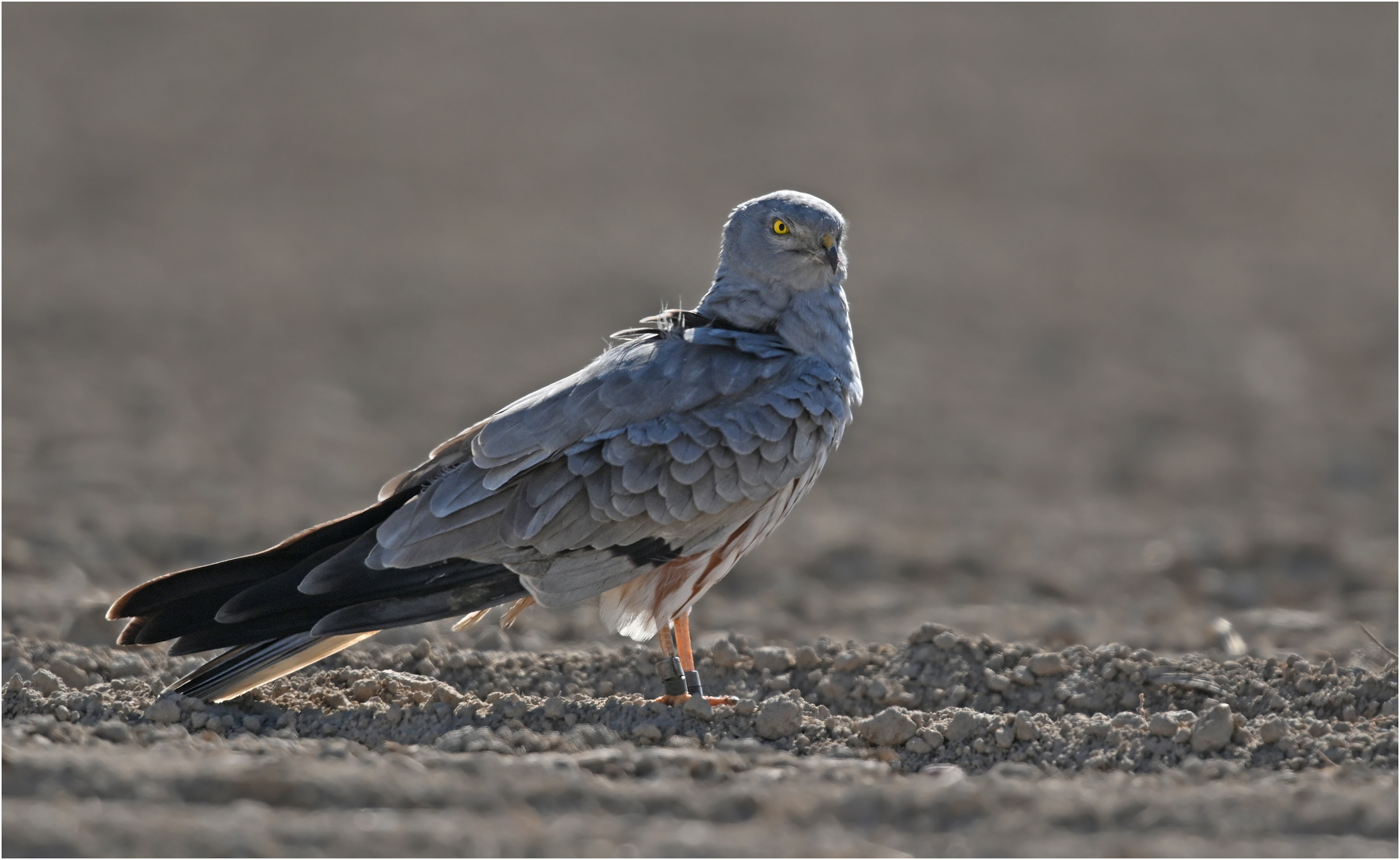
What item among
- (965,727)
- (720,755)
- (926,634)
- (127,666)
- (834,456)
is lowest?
(965,727)

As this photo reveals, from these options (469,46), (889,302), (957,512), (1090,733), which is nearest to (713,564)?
(1090,733)

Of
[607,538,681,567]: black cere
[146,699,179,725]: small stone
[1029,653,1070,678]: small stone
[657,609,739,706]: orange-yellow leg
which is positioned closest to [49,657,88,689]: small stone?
[146,699,179,725]: small stone

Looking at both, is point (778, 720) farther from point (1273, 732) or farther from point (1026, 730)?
point (1273, 732)

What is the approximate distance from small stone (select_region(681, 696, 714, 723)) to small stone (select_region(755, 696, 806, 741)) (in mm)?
227

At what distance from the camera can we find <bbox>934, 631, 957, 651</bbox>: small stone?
278 inches

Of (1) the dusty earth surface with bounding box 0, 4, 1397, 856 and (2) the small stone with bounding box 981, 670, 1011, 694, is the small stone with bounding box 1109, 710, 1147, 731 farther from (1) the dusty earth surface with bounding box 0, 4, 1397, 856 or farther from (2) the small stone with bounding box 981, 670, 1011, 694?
(2) the small stone with bounding box 981, 670, 1011, 694

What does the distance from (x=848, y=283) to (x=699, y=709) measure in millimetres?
13376

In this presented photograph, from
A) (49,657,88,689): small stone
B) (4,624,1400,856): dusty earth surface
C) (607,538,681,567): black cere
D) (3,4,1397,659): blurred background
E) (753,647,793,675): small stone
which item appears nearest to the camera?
(4,624,1400,856): dusty earth surface

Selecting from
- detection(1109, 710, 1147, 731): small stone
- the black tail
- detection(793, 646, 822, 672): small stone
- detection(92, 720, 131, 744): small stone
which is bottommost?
detection(1109, 710, 1147, 731): small stone

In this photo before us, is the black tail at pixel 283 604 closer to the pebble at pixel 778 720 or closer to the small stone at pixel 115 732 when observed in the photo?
the small stone at pixel 115 732

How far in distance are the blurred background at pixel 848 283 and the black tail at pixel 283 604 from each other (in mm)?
1855

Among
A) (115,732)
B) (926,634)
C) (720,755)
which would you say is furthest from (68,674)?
(926,634)

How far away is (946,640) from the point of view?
7066mm

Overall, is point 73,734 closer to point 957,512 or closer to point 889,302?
point 957,512
